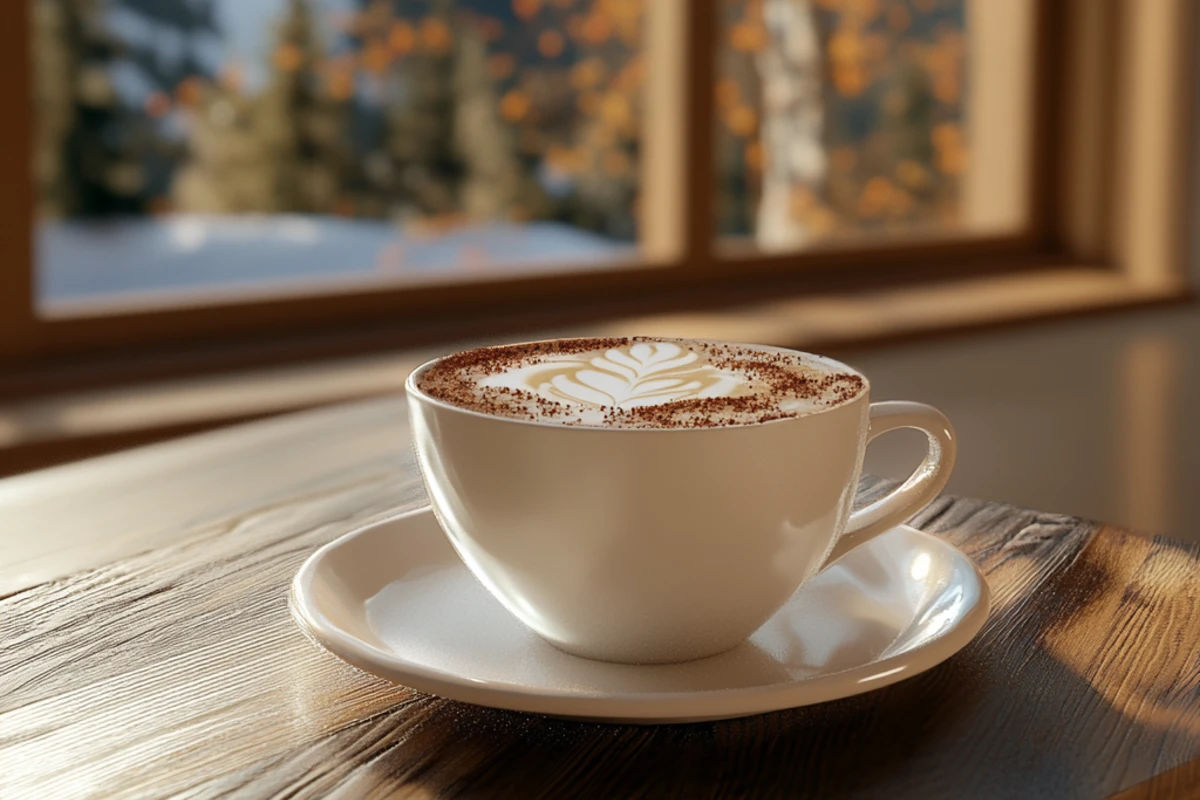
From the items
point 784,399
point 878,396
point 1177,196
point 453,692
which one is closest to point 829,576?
point 784,399

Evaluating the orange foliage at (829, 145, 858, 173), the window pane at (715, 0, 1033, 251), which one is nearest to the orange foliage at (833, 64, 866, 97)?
the window pane at (715, 0, 1033, 251)

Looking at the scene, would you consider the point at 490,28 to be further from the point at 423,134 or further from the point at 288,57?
the point at 288,57

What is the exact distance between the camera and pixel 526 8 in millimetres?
2119

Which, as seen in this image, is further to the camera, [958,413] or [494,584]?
[958,413]

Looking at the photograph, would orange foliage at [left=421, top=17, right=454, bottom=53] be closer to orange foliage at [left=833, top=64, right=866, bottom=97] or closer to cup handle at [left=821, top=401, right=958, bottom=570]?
orange foliage at [left=833, top=64, right=866, bottom=97]

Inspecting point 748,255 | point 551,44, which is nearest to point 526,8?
point 551,44

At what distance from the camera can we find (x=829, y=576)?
22.7 inches

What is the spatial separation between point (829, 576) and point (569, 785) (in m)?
0.21

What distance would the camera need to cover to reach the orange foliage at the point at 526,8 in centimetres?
211

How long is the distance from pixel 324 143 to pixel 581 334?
469 mm

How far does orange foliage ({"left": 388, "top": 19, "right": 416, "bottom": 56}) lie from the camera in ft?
6.45

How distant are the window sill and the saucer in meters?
0.81

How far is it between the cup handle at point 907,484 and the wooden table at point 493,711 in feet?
0.19

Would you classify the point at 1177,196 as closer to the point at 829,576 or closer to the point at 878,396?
the point at 878,396
